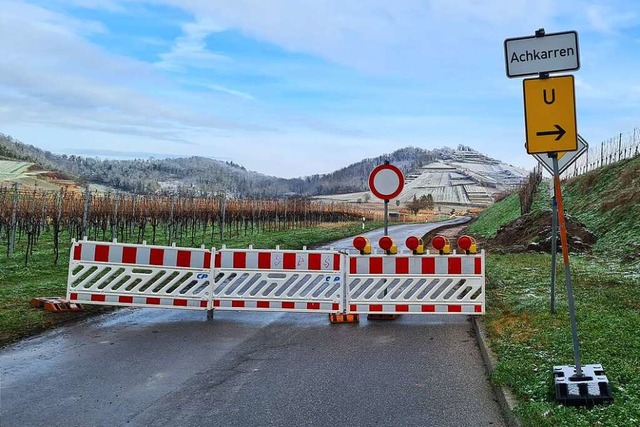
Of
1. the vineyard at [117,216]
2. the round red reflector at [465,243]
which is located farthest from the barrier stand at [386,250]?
the vineyard at [117,216]

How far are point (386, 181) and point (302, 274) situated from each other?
2.52 meters

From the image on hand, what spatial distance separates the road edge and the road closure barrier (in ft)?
3.01

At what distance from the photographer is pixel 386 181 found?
10805 mm

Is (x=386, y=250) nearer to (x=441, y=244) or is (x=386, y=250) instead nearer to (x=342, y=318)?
(x=441, y=244)

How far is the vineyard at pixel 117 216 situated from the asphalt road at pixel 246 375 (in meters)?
7.04

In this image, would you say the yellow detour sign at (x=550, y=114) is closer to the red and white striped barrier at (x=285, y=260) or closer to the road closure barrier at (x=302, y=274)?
the road closure barrier at (x=302, y=274)

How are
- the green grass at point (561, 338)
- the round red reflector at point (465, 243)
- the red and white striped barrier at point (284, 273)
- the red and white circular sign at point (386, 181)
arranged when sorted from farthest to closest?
the red and white circular sign at point (386, 181) → the red and white striped barrier at point (284, 273) → the round red reflector at point (465, 243) → the green grass at point (561, 338)

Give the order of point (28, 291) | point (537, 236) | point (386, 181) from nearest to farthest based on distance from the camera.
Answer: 1. point (386, 181)
2. point (28, 291)
3. point (537, 236)

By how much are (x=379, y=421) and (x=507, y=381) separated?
4.69 feet

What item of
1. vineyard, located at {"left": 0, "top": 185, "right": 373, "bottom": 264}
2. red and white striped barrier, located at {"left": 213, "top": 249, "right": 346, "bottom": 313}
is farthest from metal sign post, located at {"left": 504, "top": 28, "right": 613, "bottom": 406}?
vineyard, located at {"left": 0, "top": 185, "right": 373, "bottom": 264}

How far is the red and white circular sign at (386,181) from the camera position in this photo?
35.3 feet

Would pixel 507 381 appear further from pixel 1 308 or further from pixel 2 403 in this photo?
pixel 1 308

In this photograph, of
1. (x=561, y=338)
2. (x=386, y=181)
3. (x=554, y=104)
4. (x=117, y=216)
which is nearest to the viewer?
(x=554, y=104)

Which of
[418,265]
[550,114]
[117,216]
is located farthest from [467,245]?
[117,216]
